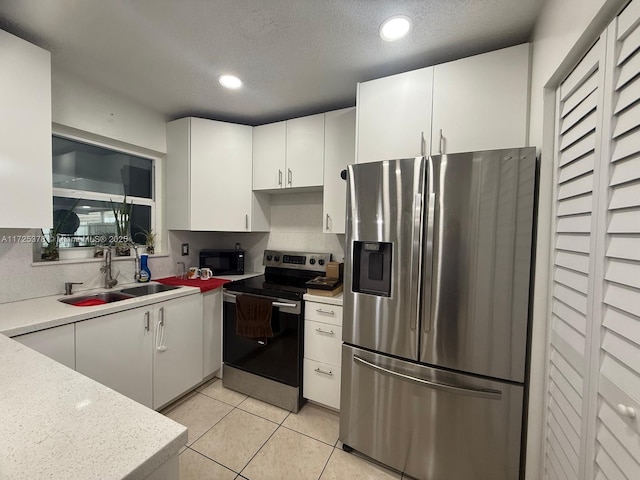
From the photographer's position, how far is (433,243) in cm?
132

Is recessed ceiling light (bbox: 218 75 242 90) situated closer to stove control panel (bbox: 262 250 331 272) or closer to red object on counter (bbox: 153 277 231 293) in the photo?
stove control panel (bbox: 262 250 331 272)

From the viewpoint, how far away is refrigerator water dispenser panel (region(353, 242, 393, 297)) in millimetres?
1462

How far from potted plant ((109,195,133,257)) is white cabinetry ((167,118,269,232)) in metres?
0.33

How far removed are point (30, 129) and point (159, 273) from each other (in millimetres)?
1367

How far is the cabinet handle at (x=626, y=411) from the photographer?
0.65m

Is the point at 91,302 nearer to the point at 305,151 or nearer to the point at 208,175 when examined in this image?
the point at 208,175

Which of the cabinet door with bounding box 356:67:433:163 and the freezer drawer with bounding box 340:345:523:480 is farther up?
the cabinet door with bounding box 356:67:433:163

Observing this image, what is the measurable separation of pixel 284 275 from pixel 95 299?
4.71ft

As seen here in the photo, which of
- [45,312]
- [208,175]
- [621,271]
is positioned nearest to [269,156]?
[208,175]

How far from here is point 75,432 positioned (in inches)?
23.0

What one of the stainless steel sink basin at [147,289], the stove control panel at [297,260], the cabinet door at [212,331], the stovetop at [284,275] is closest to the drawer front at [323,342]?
the stovetop at [284,275]

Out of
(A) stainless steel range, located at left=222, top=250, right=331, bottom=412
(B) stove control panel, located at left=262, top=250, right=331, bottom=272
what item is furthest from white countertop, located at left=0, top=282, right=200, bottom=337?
(B) stove control panel, located at left=262, top=250, right=331, bottom=272

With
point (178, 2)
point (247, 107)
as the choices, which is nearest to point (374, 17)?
point (178, 2)

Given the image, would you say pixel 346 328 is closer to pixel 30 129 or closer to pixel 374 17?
pixel 374 17
